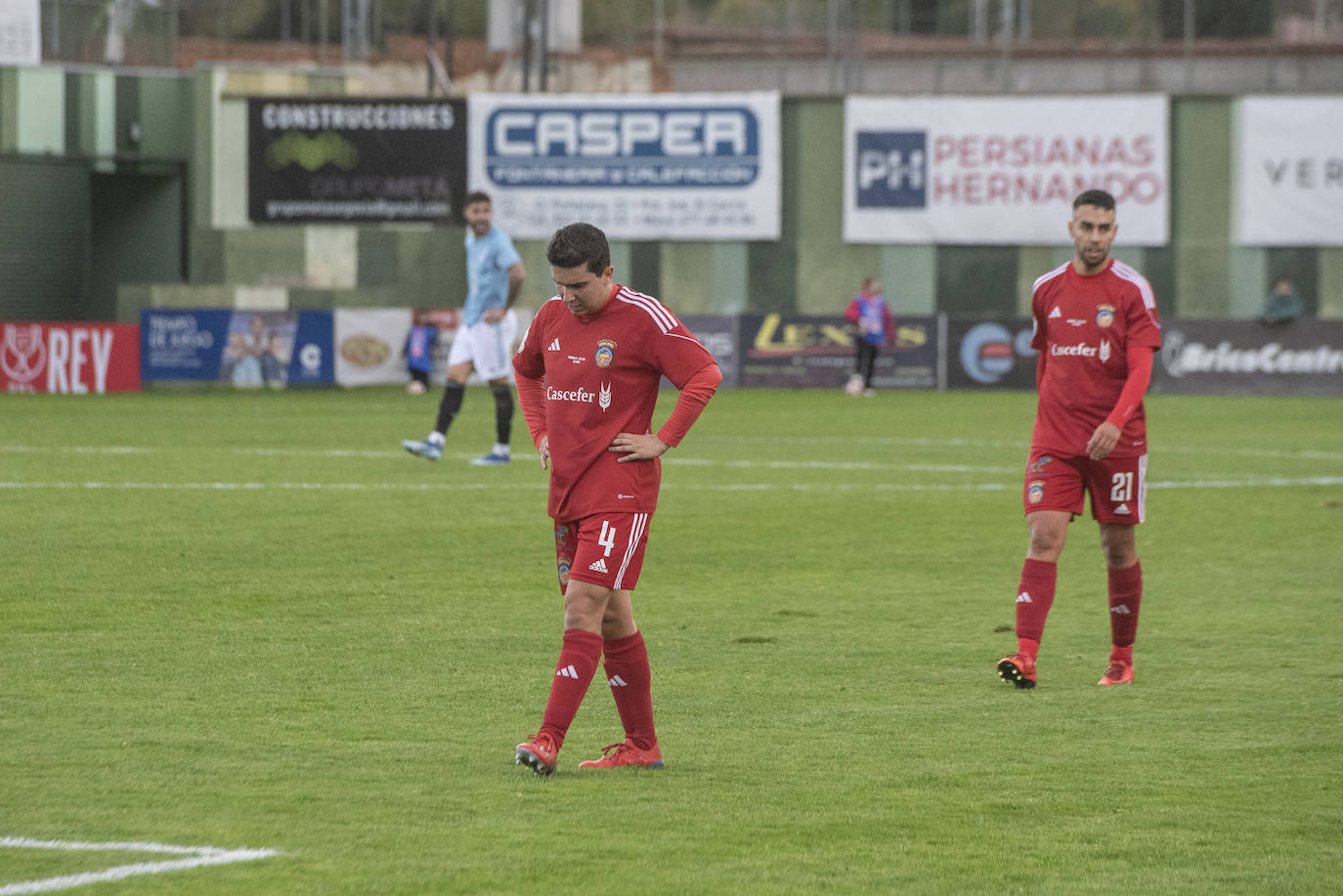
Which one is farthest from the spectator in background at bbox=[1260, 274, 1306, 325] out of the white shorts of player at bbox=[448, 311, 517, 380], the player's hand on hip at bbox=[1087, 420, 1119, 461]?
the player's hand on hip at bbox=[1087, 420, 1119, 461]

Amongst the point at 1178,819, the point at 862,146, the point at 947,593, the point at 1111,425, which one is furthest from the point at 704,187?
the point at 1178,819

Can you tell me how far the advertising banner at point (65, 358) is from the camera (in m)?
29.1

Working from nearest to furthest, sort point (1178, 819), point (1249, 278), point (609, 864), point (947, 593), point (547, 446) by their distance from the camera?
1. point (609, 864)
2. point (1178, 819)
3. point (547, 446)
4. point (947, 593)
5. point (1249, 278)

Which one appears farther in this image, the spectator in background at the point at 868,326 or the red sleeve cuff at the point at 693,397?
the spectator in background at the point at 868,326

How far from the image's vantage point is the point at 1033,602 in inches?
309

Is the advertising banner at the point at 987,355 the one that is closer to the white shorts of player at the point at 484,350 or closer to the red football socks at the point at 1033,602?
the white shorts of player at the point at 484,350

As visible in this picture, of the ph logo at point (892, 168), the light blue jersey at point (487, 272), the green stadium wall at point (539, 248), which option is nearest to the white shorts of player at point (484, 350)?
the light blue jersey at point (487, 272)

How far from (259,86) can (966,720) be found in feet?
110

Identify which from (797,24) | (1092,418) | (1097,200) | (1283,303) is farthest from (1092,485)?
(797,24)

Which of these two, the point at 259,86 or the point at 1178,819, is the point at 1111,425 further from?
the point at 259,86

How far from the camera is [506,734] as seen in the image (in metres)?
6.52

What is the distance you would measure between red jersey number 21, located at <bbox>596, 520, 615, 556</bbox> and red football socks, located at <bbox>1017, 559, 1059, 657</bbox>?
2.44 m

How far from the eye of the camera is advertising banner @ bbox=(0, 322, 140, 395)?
95.6 ft

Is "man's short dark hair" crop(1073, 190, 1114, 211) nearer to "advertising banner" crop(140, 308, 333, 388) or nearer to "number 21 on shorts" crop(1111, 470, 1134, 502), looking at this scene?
"number 21 on shorts" crop(1111, 470, 1134, 502)
